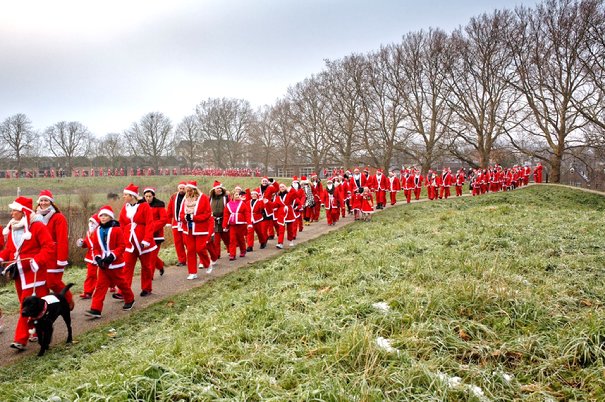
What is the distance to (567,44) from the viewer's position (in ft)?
93.5

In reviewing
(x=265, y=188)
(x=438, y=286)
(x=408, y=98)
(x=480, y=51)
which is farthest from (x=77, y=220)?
(x=480, y=51)

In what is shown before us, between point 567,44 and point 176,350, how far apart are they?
34.1 metres

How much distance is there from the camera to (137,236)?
7359mm

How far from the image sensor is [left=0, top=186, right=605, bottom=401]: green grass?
297cm

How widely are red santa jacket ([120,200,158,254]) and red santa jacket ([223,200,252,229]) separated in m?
3.11

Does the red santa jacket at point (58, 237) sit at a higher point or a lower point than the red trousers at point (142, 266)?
higher

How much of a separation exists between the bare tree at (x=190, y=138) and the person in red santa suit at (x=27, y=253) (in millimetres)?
78101

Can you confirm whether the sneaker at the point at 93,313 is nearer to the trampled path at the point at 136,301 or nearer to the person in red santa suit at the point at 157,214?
the trampled path at the point at 136,301

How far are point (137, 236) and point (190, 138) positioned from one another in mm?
79037

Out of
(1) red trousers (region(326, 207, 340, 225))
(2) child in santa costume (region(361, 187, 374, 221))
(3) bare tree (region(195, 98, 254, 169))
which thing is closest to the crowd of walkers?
(1) red trousers (region(326, 207, 340, 225))

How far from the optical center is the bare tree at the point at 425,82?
113 ft

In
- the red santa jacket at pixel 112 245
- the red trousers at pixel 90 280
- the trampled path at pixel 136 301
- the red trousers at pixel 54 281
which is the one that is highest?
the red santa jacket at pixel 112 245

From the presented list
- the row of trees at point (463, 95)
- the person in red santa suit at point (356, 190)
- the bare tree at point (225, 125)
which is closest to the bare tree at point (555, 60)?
the row of trees at point (463, 95)

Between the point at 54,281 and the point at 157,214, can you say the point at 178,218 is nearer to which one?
the point at 157,214
